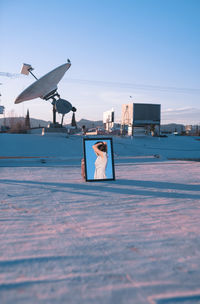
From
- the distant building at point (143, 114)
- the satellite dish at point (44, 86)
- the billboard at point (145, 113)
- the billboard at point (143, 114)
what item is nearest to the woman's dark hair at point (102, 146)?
the satellite dish at point (44, 86)

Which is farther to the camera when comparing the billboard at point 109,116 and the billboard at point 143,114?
the billboard at point 109,116

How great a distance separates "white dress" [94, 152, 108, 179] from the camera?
864 centimetres

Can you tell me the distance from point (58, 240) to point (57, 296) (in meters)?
1.35

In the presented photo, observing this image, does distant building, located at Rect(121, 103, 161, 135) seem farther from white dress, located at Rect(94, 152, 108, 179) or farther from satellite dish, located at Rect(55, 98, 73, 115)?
white dress, located at Rect(94, 152, 108, 179)

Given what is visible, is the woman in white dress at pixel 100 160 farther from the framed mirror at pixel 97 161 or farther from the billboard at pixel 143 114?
the billboard at pixel 143 114

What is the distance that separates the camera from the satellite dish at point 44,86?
802 inches

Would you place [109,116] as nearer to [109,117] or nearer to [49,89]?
[109,117]

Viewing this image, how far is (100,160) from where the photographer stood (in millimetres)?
8766

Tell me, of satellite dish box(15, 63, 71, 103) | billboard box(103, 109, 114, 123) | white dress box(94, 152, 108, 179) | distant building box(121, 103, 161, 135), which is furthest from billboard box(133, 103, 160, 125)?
white dress box(94, 152, 108, 179)

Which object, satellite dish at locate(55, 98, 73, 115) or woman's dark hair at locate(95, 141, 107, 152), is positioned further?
satellite dish at locate(55, 98, 73, 115)

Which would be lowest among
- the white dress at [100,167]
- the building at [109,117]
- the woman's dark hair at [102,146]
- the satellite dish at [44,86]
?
the white dress at [100,167]

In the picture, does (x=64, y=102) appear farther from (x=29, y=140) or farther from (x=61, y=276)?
(x=61, y=276)

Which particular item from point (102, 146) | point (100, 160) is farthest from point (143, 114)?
point (100, 160)

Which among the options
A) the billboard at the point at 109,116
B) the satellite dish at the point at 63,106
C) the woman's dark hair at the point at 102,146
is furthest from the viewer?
the billboard at the point at 109,116
